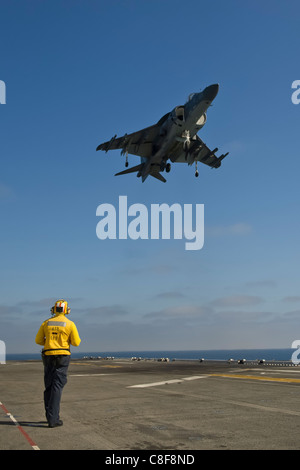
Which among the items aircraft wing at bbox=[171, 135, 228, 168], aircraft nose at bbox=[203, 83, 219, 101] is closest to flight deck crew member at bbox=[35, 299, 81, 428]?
aircraft nose at bbox=[203, 83, 219, 101]

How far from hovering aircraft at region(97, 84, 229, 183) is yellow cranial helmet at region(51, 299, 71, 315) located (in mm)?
28415

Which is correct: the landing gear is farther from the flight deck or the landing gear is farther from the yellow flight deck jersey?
the yellow flight deck jersey

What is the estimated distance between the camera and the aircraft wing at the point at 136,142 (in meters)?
43.7

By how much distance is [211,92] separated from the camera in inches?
1337

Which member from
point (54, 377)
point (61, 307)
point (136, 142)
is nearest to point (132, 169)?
point (136, 142)

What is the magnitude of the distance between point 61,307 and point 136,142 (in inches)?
1473

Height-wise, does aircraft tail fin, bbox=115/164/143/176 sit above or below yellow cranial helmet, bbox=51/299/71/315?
above

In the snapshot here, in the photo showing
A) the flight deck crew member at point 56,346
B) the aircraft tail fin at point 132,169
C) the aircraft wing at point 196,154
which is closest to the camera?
the flight deck crew member at point 56,346

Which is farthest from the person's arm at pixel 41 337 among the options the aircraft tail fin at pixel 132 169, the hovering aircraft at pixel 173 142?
the aircraft tail fin at pixel 132 169

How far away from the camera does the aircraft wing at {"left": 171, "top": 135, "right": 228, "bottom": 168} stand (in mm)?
41781

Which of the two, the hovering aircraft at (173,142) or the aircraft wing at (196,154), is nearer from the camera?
the hovering aircraft at (173,142)

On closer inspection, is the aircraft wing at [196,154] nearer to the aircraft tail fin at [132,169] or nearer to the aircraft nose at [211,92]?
the aircraft tail fin at [132,169]

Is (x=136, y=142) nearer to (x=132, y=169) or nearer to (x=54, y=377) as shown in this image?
(x=132, y=169)
